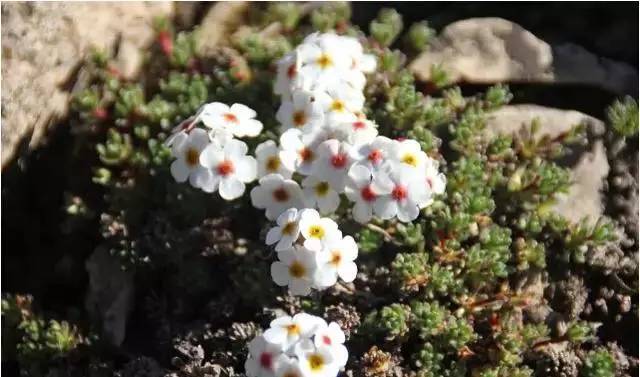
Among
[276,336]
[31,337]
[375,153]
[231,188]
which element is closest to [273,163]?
[231,188]

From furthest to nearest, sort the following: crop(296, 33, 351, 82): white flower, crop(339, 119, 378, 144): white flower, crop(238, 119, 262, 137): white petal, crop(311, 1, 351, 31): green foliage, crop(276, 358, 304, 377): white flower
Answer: crop(311, 1, 351, 31): green foliage, crop(296, 33, 351, 82): white flower, crop(238, 119, 262, 137): white petal, crop(339, 119, 378, 144): white flower, crop(276, 358, 304, 377): white flower

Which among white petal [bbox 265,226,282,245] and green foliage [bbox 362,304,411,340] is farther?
green foliage [bbox 362,304,411,340]

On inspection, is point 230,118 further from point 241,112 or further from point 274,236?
point 274,236

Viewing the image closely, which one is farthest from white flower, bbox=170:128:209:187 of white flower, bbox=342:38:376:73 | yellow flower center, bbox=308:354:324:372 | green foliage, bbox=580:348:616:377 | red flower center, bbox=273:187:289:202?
green foliage, bbox=580:348:616:377

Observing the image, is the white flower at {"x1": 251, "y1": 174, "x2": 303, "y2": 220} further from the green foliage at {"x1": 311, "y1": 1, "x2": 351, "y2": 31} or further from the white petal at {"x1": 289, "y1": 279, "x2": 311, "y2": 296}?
the green foliage at {"x1": 311, "y1": 1, "x2": 351, "y2": 31}

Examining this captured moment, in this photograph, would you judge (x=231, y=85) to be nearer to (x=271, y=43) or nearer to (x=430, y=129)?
(x=271, y=43)
